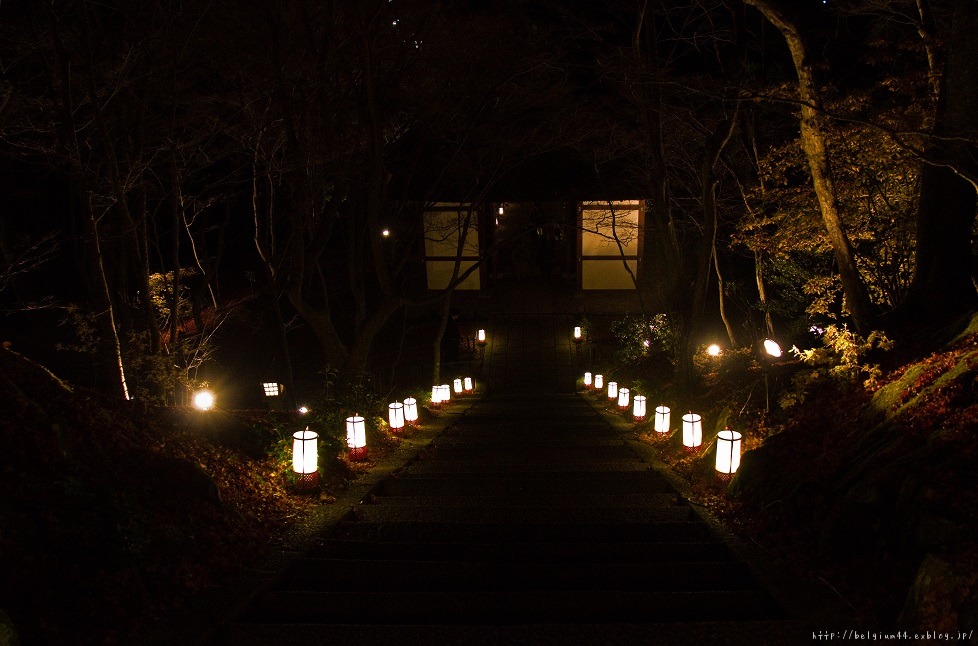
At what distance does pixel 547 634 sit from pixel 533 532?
70.4 inches

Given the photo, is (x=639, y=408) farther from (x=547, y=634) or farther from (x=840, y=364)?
(x=547, y=634)

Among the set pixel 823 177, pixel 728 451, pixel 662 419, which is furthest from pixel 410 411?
pixel 823 177

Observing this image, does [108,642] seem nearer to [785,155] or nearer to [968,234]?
[968,234]

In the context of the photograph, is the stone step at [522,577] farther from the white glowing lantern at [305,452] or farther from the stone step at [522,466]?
the stone step at [522,466]

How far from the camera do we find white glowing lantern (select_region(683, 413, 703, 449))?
29.1ft

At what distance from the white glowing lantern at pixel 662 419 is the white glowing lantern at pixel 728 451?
131 inches

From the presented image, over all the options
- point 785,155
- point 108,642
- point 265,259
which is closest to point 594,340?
point 785,155

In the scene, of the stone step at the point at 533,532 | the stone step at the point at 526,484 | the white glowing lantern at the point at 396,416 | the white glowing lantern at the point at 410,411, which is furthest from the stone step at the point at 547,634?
the white glowing lantern at the point at 410,411

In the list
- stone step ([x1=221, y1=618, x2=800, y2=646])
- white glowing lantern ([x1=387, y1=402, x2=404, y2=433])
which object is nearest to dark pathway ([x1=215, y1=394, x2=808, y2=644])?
stone step ([x1=221, y1=618, x2=800, y2=646])

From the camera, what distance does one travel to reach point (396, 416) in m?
11.2

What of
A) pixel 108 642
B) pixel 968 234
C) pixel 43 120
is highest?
pixel 43 120

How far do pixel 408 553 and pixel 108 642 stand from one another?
7.06 feet

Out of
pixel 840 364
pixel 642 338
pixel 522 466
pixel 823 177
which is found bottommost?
pixel 522 466

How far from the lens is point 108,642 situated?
13.2 ft
